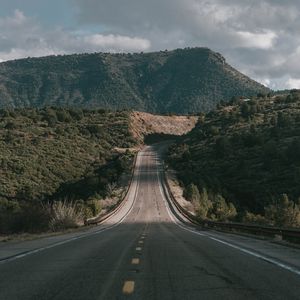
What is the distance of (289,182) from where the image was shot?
2970 inches

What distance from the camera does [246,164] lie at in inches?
3511

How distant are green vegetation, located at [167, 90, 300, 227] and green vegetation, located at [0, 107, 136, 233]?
12.6 metres

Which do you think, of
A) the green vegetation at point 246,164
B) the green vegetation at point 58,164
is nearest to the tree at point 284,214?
the green vegetation at point 246,164

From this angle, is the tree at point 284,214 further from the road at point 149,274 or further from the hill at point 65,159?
the road at point 149,274

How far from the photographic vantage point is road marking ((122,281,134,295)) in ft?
29.4

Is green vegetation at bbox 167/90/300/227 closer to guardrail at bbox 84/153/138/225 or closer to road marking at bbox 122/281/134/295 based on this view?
guardrail at bbox 84/153/138/225

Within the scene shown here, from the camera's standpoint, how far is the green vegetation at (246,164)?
6219 centimetres

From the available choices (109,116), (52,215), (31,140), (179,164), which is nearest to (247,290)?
(52,215)

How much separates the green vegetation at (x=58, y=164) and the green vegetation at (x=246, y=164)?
1257 centimetres

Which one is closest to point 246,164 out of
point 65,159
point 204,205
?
point 204,205

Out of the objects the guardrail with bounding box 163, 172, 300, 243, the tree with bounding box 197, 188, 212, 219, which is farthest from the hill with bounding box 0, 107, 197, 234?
the tree with bounding box 197, 188, 212, 219

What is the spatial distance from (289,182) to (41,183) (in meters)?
35.5

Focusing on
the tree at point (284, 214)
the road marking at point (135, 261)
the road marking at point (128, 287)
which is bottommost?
the road marking at point (128, 287)

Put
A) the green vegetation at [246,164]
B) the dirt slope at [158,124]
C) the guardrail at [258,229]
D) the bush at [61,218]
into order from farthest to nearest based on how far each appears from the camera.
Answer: the dirt slope at [158,124] < the green vegetation at [246,164] < the bush at [61,218] < the guardrail at [258,229]
